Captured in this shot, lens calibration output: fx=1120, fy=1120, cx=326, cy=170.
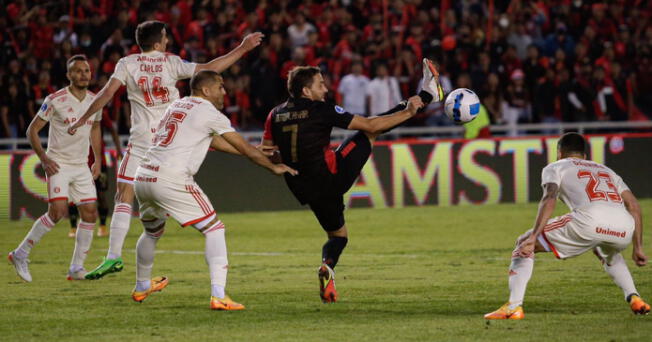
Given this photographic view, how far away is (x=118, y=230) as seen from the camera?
10.1 m

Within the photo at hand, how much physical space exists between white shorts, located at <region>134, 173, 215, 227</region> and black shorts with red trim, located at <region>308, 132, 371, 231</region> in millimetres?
1106

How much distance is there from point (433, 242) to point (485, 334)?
7342 mm

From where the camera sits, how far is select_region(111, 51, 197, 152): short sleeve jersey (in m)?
10.3

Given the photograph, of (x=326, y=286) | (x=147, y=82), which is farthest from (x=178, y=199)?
(x=147, y=82)

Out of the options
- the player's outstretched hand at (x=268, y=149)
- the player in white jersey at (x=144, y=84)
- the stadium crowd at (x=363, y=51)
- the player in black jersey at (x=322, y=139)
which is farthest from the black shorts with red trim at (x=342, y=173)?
the stadium crowd at (x=363, y=51)

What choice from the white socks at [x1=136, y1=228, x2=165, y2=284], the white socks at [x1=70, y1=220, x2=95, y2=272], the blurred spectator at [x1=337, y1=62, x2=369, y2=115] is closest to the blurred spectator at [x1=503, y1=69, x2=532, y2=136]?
the blurred spectator at [x1=337, y1=62, x2=369, y2=115]

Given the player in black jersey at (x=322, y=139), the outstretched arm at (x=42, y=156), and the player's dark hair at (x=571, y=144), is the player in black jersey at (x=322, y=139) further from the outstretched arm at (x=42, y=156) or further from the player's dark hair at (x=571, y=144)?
the outstretched arm at (x=42, y=156)

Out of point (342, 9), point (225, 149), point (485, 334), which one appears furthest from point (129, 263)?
point (342, 9)

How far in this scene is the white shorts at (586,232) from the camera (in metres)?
7.91

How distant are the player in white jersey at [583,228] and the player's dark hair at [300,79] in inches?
84.9

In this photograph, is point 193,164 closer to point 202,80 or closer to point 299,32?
point 202,80

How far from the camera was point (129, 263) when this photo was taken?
1256 centimetres

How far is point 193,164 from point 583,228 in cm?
297

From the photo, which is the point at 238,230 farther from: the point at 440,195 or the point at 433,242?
the point at 440,195
